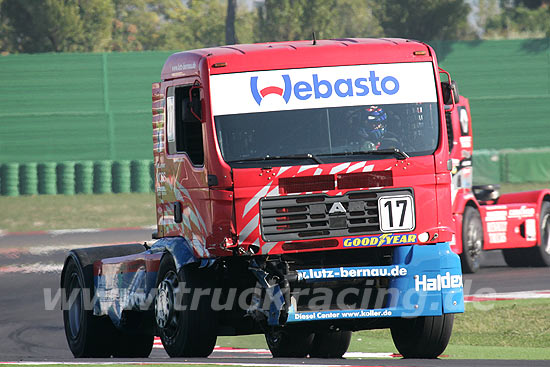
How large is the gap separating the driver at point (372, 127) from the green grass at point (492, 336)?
2.79 metres

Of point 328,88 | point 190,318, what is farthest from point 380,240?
point 190,318

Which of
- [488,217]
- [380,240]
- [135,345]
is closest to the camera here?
[380,240]

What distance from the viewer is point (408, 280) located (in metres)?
9.52

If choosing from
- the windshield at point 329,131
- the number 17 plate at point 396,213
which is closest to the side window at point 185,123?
the windshield at point 329,131

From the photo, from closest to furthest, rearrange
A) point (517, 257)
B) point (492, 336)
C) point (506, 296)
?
point (492, 336) < point (506, 296) < point (517, 257)

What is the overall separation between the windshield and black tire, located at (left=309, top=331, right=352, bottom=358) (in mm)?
2834

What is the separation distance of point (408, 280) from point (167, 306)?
218 cm

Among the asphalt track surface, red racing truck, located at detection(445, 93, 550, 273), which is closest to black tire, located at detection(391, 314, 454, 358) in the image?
the asphalt track surface

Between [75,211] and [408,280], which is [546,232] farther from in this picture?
[75,211]

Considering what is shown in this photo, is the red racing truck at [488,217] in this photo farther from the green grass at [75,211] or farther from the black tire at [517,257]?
the green grass at [75,211]

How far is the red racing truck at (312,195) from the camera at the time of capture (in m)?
9.36

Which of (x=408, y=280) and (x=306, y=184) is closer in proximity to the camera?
(x=306, y=184)

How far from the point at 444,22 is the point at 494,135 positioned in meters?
6.98

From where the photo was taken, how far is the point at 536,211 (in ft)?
60.2
